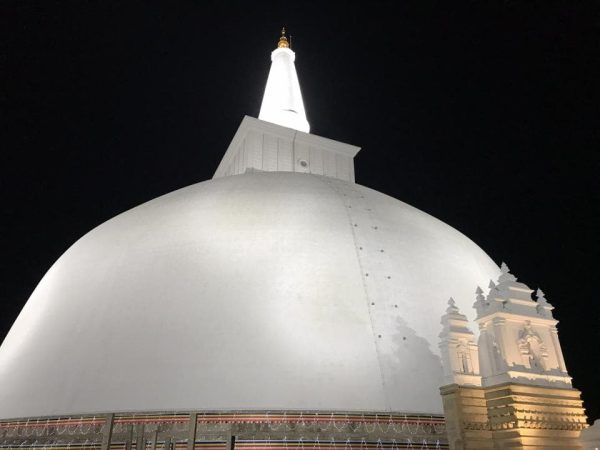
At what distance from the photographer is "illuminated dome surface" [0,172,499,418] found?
28.2 feet

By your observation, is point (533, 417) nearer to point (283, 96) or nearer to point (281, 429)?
point (281, 429)

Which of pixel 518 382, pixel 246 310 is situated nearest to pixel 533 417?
pixel 518 382

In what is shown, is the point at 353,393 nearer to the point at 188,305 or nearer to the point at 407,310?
the point at 407,310

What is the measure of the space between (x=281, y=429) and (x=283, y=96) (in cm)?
1462

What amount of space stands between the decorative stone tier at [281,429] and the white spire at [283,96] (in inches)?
509

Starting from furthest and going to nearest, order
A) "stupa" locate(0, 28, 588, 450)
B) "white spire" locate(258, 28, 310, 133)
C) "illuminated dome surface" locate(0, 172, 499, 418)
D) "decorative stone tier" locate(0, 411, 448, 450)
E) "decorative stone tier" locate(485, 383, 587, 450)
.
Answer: "white spire" locate(258, 28, 310, 133)
"illuminated dome surface" locate(0, 172, 499, 418)
"stupa" locate(0, 28, 588, 450)
"decorative stone tier" locate(0, 411, 448, 450)
"decorative stone tier" locate(485, 383, 587, 450)

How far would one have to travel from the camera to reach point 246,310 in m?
9.22

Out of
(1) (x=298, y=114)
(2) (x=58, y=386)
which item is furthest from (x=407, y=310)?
(1) (x=298, y=114)

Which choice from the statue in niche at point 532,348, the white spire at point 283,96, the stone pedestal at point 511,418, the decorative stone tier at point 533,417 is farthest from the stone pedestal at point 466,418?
the white spire at point 283,96

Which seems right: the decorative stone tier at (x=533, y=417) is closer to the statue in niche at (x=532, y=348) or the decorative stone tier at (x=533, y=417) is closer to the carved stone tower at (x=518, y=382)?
the carved stone tower at (x=518, y=382)

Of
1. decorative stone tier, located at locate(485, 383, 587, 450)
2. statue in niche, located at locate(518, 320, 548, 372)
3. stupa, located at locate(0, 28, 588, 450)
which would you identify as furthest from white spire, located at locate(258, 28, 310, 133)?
decorative stone tier, located at locate(485, 383, 587, 450)

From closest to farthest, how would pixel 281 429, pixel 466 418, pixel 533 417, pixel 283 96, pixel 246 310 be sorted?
pixel 533 417, pixel 466 418, pixel 281 429, pixel 246 310, pixel 283 96

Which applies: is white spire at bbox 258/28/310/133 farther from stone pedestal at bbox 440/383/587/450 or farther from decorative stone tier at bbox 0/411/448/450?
stone pedestal at bbox 440/383/587/450

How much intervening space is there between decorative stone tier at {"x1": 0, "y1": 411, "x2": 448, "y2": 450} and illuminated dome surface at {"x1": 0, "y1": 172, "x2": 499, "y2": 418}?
6.6 inches
